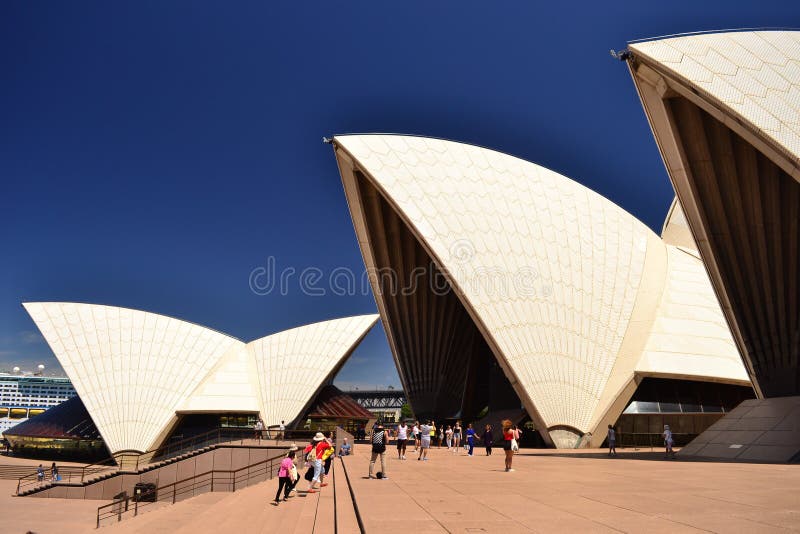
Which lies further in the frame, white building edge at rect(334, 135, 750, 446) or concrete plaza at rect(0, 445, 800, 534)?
white building edge at rect(334, 135, 750, 446)

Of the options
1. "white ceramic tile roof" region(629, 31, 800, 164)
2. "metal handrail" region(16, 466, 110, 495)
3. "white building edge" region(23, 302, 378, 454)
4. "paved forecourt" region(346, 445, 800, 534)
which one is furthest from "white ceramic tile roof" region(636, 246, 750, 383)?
"metal handrail" region(16, 466, 110, 495)

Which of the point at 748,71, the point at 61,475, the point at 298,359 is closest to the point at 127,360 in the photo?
the point at 61,475

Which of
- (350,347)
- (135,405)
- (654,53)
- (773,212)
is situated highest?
(654,53)

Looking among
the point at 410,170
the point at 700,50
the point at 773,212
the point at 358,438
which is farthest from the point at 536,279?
the point at 358,438

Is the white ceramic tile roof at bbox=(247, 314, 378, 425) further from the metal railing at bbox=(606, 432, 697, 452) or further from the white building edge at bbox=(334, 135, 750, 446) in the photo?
the metal railing at bbox=(606, 432, 697, 452)

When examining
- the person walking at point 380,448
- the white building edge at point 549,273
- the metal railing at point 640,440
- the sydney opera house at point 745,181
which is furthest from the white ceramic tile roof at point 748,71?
the metal railing at point 640,440

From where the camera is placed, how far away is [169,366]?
3653cm

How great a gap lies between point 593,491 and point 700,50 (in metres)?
13.3

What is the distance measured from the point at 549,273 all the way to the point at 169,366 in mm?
24691

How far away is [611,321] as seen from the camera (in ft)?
85.2

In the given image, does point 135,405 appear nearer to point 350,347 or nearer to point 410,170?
point 350,347

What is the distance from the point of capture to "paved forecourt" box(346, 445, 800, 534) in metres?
5.76

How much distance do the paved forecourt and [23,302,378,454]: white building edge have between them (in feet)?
86.3

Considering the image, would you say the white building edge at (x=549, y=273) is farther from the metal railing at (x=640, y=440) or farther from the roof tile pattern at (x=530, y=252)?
the metal railing at (x=640, y=440)
